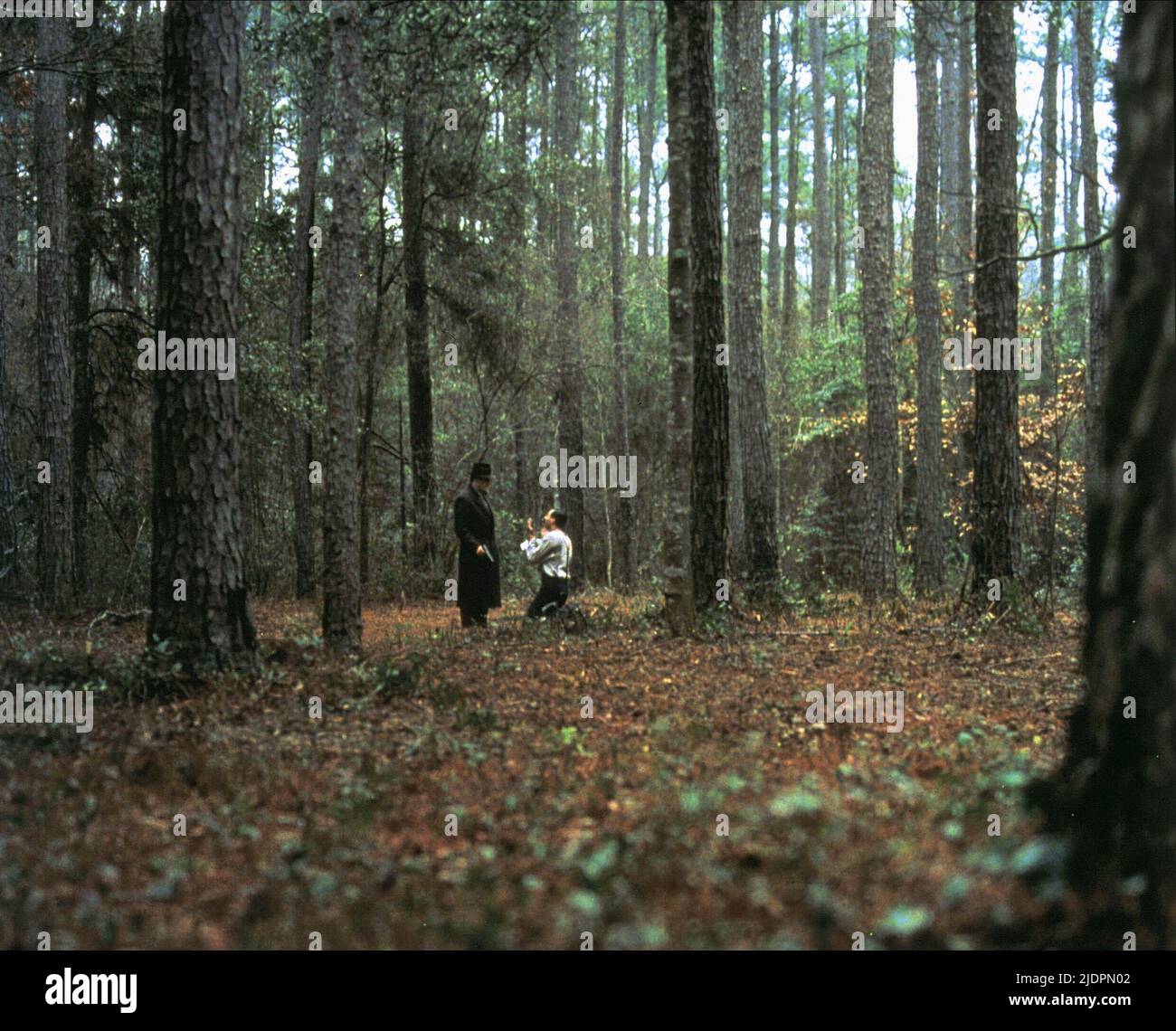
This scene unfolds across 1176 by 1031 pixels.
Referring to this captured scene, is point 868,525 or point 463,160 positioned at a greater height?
point 463,160

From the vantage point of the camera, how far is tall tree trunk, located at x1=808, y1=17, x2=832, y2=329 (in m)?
35.4

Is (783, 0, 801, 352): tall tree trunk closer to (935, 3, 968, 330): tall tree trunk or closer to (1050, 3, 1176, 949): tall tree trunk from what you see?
(935, 3, 968, 330): tall tree trunk

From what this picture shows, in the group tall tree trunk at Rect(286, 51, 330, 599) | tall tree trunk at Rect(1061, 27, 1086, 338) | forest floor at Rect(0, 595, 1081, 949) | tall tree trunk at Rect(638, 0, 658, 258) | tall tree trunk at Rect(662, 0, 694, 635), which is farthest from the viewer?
tall tree trunk at Rect(638, 0, 658, 258)

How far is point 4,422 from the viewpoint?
16594mm

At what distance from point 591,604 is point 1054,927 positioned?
48.0 ft

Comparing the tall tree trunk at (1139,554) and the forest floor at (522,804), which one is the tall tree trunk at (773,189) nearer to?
the forest floor at (522,804)

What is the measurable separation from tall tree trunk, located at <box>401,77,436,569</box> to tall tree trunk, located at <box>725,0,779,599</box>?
6.10m

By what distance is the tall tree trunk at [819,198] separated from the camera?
1393 inches

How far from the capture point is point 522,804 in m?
5.86

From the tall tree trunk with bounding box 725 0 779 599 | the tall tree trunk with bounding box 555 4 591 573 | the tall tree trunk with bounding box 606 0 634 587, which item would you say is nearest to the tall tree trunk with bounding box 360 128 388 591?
the tall tree trunk with bounding box 555 4 591 573

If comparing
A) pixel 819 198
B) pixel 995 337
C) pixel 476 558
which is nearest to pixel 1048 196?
pixel 819 198

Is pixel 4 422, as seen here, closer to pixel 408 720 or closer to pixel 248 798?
pixel 408 720

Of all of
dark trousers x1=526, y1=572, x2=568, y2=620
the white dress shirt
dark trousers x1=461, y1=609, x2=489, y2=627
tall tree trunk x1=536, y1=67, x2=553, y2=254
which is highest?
tall tree trunk x1=536, y1=67, x2=553, y2=254
